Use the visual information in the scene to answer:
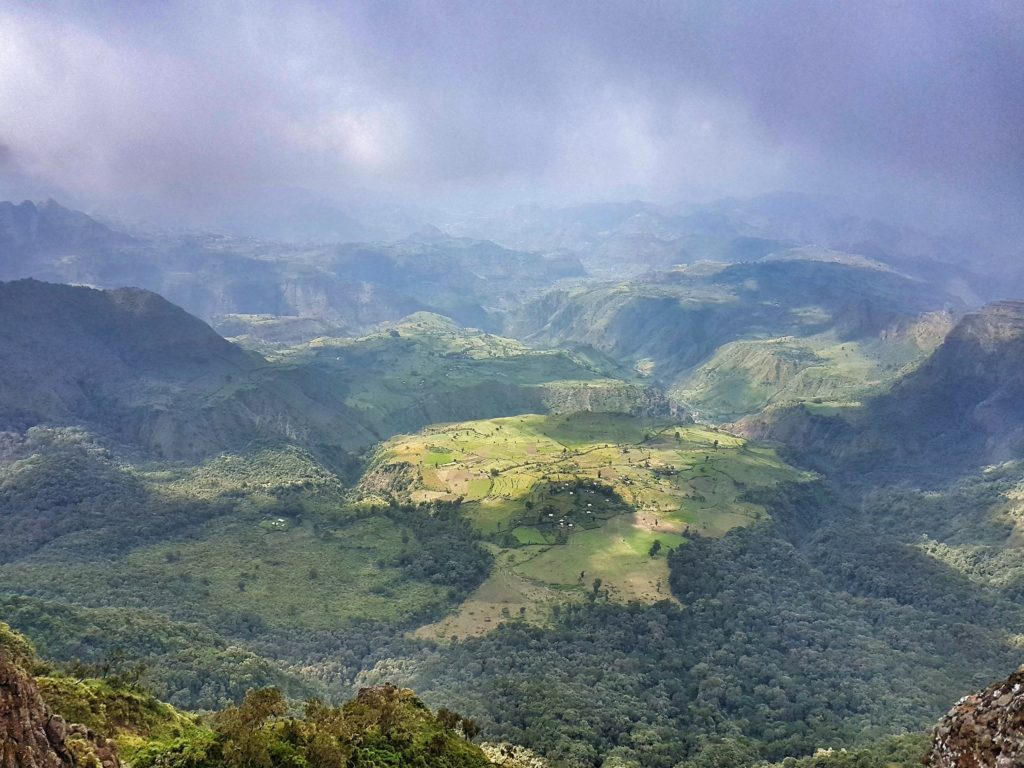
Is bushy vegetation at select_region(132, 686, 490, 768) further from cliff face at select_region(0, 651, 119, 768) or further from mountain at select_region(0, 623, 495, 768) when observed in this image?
cliff face at select_region(0, 651, 119, 768)

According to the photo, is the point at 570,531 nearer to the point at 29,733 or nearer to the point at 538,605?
the point at 538,605

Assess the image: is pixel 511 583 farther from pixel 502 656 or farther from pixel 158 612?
pixel 158 612

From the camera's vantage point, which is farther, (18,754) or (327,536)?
(327,536)

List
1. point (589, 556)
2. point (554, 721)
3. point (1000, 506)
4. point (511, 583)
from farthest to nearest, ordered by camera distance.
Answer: point (1000, 506) → point (589, 556) → point (511, 583) → point (554, 721)

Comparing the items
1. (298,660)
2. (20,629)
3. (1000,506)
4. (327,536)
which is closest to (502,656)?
(298,660)

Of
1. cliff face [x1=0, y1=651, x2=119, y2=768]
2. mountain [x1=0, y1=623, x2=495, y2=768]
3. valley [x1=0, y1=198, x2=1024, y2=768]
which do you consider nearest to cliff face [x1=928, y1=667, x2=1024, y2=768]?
cliff face [x1=0, y1=651, x2=119, y2=768]

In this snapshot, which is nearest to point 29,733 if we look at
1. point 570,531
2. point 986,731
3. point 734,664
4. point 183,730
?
point 183,730
